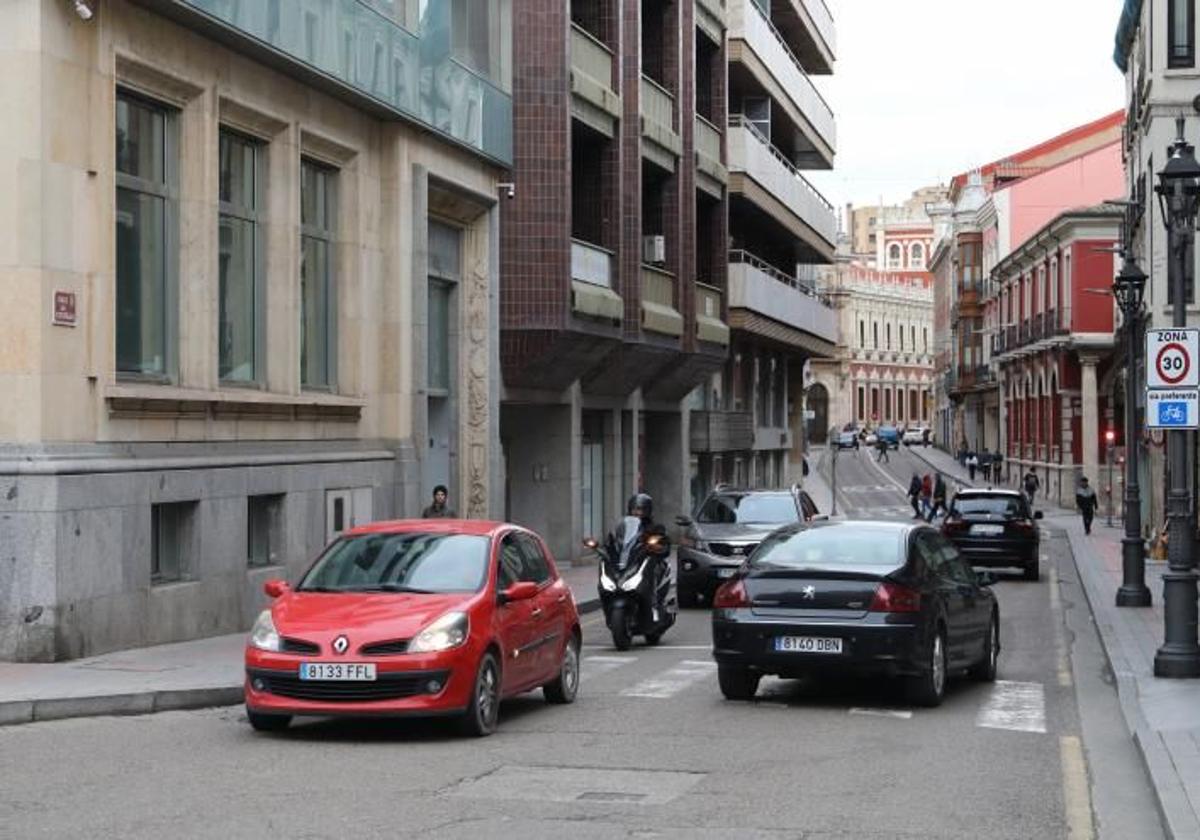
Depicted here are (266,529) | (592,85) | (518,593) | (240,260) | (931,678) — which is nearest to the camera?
(518,593)

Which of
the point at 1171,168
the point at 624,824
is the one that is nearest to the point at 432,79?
the point at 1171,168

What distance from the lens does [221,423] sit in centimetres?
2034

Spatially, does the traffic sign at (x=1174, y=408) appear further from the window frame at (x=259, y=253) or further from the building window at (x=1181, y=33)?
the building window at (x=1181, y=33)

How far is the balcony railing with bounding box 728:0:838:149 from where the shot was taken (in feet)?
149

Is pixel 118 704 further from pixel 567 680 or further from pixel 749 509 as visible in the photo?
Result: pixel 749 509

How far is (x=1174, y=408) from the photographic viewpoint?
17922mm

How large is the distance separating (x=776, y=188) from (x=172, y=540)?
107ft

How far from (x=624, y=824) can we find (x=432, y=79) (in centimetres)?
1803

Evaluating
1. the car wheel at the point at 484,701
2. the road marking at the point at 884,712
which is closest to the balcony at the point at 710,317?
the road marking at the point at 884,712

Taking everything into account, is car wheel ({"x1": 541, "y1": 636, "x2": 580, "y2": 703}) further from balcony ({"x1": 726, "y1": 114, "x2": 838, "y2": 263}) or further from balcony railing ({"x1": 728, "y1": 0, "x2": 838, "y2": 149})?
balcony railing ({"x1": 728, "y1": 0, "x2": 838, "y2": 149})

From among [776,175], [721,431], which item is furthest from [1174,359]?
[776,175]

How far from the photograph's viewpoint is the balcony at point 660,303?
1462 inches

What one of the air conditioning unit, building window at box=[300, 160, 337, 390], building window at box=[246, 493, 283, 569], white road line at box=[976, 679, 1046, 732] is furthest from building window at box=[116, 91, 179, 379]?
the air conditioning unit

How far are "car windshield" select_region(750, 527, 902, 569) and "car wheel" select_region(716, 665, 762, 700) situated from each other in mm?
880
